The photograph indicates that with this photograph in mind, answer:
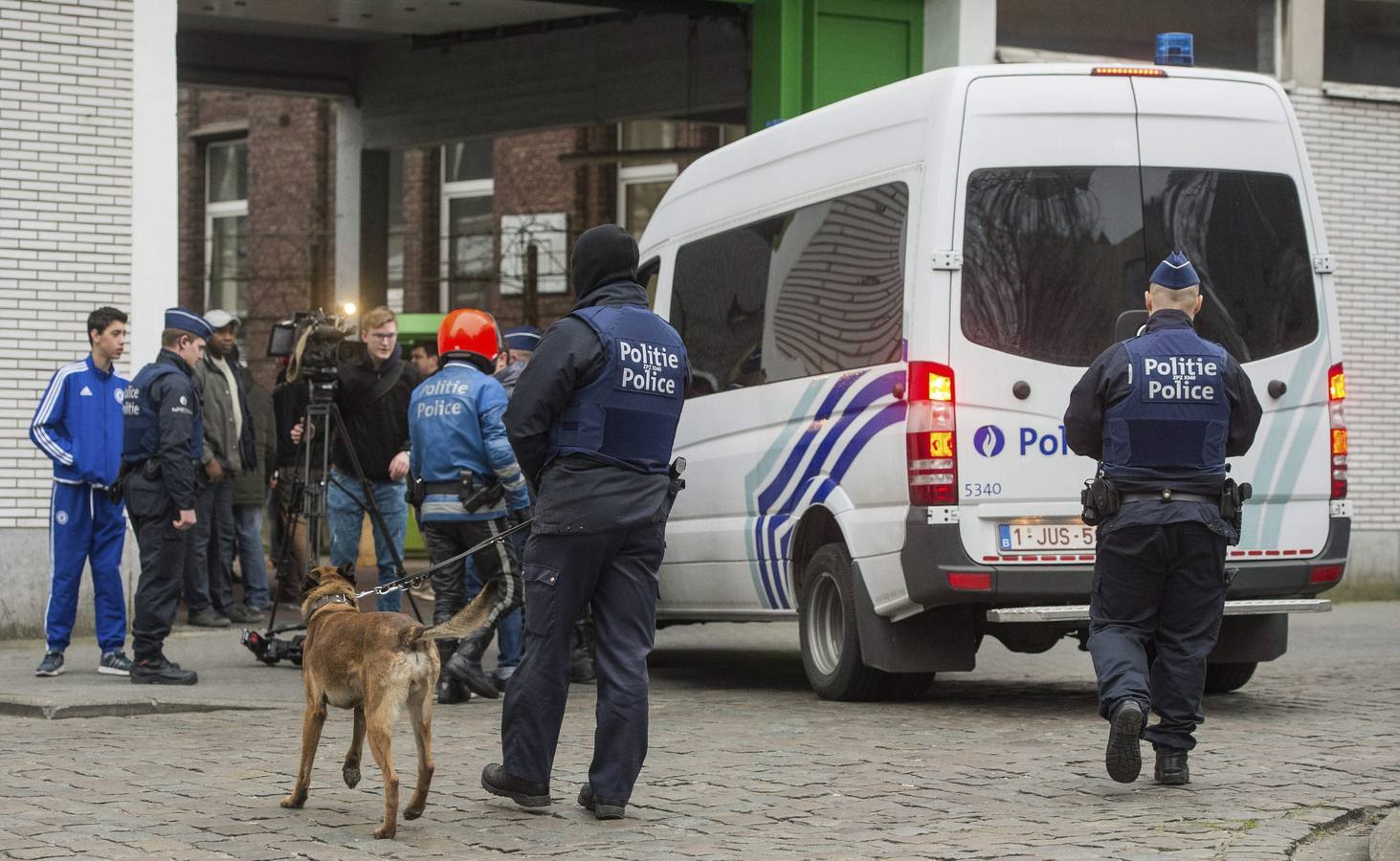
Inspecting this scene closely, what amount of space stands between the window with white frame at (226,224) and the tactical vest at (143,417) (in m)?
23.2

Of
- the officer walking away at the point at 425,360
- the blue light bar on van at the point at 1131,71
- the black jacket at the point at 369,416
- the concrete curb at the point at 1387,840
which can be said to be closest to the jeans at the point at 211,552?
the officer walking away at the point at 425,360

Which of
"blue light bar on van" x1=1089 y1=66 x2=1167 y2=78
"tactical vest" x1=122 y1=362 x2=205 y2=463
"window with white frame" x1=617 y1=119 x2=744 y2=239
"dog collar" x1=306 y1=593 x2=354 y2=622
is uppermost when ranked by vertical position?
"window with white frame" x1=617 y1=119 x2=744 y2=239

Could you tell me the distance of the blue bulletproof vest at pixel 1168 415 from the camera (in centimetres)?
738

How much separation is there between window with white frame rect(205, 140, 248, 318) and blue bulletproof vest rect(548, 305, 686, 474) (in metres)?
27.4

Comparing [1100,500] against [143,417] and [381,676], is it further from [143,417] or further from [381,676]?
[143,417]

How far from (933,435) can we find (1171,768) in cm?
205

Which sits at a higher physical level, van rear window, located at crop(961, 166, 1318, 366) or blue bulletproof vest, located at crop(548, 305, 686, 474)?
van rear window, located at crop(961, 166, 1318, 366)

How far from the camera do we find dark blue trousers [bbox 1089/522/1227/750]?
735 centimetres

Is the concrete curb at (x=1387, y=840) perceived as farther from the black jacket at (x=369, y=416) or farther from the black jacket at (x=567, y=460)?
the black jacket at (x=369, y=416)

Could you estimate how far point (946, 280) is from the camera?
8.98 m

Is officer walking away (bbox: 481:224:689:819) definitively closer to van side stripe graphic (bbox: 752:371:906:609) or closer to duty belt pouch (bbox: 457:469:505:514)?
van side stripe graphic (bbox: 752:371:906:609)

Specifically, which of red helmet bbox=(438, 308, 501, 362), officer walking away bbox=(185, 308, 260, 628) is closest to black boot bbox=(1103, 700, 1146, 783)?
red helmet bbox=(438, 308, 501, 362)

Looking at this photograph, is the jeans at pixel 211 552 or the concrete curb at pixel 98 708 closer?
the concrete curb at pixel 98 708

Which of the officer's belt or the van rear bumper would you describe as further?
the van rear bumper
